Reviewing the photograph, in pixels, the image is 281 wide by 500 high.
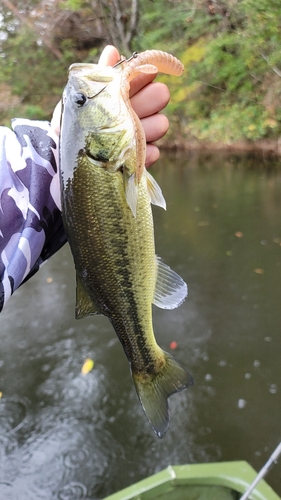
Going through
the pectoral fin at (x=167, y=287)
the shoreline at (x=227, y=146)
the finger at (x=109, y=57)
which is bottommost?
the shoreline at (x=227, y=146)

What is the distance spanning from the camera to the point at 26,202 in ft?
4.80

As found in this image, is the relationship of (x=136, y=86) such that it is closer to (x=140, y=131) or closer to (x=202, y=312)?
(x=140, y=131)

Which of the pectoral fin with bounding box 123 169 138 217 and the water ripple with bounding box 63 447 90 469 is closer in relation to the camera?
the pectoral fin with bounding box 123 169 138 217

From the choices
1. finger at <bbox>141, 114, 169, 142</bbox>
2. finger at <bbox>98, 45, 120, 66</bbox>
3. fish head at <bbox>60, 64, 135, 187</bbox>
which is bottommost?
finger at <bbox>141, 114, 169, 142</bbox>

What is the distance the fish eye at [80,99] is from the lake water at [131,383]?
253 cm

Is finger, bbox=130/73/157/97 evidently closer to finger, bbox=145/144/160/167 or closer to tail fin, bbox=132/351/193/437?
finger, bbox=145/144/160/167

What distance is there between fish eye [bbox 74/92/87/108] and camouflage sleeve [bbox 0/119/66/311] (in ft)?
1.17

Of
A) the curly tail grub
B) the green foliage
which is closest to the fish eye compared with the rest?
the curly tail grub

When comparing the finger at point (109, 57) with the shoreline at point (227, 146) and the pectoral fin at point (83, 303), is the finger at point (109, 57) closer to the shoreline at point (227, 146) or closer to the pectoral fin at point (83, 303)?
the pectoral fin at point (83, 303)

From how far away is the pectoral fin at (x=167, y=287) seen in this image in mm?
1442

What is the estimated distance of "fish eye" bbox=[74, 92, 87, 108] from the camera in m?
1.24

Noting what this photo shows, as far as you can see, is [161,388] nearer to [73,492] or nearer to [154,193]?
[154,193]

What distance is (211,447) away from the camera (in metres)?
2.85

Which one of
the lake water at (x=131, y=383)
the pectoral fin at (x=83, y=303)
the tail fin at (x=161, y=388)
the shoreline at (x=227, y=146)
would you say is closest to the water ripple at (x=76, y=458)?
the lake water at (x=131, y=383)
